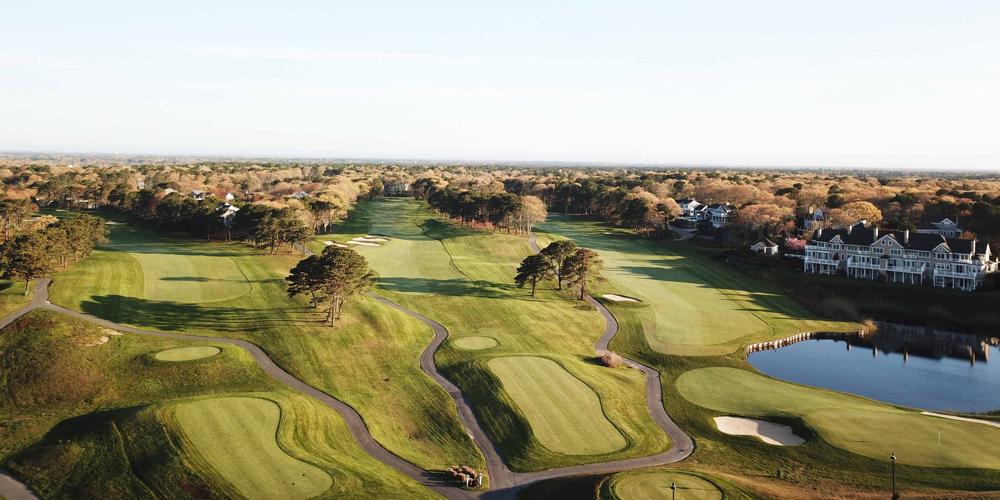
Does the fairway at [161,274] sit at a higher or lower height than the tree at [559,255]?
lower

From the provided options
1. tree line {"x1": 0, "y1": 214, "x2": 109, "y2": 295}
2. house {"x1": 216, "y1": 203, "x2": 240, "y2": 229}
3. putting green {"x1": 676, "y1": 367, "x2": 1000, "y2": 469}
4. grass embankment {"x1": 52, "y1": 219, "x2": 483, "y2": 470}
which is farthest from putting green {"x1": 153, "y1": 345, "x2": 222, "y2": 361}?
house {"x1": 216, "y1": 203, "x2": 240, "y2": 229}

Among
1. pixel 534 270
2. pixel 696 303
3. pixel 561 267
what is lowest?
pixel 696 303

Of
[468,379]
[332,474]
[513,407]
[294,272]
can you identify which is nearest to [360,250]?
[294,272]

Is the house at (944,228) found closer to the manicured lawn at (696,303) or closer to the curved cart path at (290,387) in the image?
the manicured lawn at (696,303)

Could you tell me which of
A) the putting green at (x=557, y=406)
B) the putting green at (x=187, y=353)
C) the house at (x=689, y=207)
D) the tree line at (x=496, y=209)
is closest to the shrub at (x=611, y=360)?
the putting green at (x=557, y=406)

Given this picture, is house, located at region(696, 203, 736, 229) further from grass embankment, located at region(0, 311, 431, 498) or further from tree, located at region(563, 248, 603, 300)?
grass embankment, located at region(0, 311, 431, 498)

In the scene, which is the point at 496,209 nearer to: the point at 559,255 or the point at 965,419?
the point at 559,255

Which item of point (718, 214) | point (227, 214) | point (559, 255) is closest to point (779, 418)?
point (559, 255)
